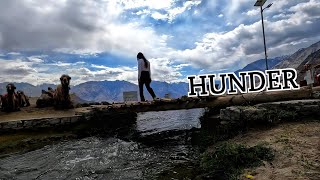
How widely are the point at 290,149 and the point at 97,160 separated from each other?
700cm

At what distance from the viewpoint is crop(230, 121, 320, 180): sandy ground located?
682 centimetres

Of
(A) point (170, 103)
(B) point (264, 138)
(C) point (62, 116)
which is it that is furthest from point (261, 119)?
(C) point (62, 116)

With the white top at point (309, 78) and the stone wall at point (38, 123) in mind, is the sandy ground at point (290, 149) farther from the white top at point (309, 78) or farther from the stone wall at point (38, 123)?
the stone wall at point (38, 123)

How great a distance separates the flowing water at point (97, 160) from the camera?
9.48 metres

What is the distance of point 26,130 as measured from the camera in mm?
16812

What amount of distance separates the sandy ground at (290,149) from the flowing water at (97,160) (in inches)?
116

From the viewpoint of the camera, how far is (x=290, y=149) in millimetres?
8523

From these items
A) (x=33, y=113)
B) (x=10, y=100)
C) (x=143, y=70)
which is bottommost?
(x=33, y=113)

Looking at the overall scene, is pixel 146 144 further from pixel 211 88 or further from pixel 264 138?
pixel 264 138

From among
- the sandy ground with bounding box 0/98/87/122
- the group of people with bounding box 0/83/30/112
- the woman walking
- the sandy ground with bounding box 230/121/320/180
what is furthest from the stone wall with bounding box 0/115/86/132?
the sandy ground with bounding box 230/121/320/180

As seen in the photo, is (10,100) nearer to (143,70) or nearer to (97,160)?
(143,70)

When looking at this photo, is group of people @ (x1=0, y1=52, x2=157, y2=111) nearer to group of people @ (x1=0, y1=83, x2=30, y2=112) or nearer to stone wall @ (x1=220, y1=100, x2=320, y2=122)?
group of people @ (x1=0, y1=83, x2=30, y2=112)

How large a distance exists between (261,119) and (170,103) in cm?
553

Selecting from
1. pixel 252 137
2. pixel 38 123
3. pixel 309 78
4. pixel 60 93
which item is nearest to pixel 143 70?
pixel 60 93
